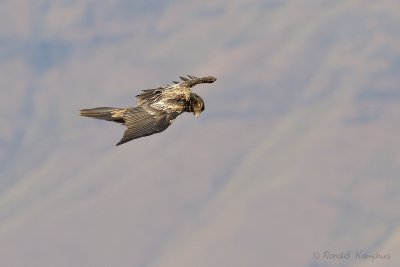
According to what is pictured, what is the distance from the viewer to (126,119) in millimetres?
49469

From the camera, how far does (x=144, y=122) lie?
49.0 metres

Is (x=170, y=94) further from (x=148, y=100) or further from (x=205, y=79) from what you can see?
(x=205, y=79)

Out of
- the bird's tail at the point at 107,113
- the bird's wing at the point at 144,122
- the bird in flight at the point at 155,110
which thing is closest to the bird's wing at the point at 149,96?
the bird in flight at the point at 155,110

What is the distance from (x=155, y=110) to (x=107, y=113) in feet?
12.7

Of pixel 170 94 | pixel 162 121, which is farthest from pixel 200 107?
pixel 162 121

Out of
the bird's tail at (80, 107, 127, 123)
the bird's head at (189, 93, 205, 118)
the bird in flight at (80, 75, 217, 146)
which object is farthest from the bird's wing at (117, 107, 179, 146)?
the bird's head at (189, 93, 205, 118)

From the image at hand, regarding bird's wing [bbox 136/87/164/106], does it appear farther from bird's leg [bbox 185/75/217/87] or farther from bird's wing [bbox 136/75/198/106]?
bird's leg [bbox 185/75/217/87]

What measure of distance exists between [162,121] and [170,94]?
4.67m

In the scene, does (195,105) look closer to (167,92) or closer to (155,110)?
(167,92)

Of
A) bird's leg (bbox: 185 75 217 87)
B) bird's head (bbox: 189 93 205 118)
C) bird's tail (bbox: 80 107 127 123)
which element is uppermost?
bird's leg (bbox: 185 75 217 87)

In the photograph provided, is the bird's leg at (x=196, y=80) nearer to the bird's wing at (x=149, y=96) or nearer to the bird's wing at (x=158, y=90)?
the bird's wing at (x=158, y=90)

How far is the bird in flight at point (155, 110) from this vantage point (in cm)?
4828

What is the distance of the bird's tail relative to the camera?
52747 mm

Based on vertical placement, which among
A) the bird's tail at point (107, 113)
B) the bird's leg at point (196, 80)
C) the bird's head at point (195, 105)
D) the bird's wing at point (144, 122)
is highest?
the bird's leg at point (196, 80)
